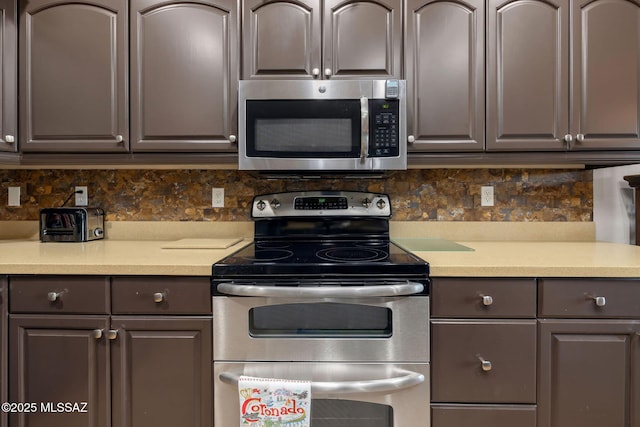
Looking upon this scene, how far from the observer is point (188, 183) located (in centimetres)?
204

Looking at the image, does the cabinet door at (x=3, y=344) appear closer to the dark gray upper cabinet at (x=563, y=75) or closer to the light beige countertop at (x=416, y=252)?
the light beige countertop at (x=416, y=252)

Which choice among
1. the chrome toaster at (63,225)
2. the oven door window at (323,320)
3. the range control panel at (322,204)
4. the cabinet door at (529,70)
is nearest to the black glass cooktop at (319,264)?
the oven door window at (323,320)

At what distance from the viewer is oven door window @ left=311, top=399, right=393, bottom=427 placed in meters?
1.34

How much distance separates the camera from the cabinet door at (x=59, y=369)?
1331 mm

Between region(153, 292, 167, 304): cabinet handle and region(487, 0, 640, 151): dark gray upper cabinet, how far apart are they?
1489 mm

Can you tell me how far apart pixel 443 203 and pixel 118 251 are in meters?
1.59

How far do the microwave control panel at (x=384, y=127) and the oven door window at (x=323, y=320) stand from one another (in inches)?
27.1

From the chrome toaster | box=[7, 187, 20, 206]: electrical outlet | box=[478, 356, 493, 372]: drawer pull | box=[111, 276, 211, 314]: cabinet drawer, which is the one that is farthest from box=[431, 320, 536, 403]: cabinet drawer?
box=[7, 187, 20, 206]: electrical outlet

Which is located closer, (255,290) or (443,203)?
(255,290)

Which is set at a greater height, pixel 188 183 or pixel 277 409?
pixel 188 183

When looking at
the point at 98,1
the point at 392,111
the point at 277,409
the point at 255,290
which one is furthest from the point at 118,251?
the point at 392,111

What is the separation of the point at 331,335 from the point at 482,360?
53cm

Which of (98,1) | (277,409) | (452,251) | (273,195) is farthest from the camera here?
(273,195)

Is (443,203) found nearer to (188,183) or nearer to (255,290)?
(255,290)
